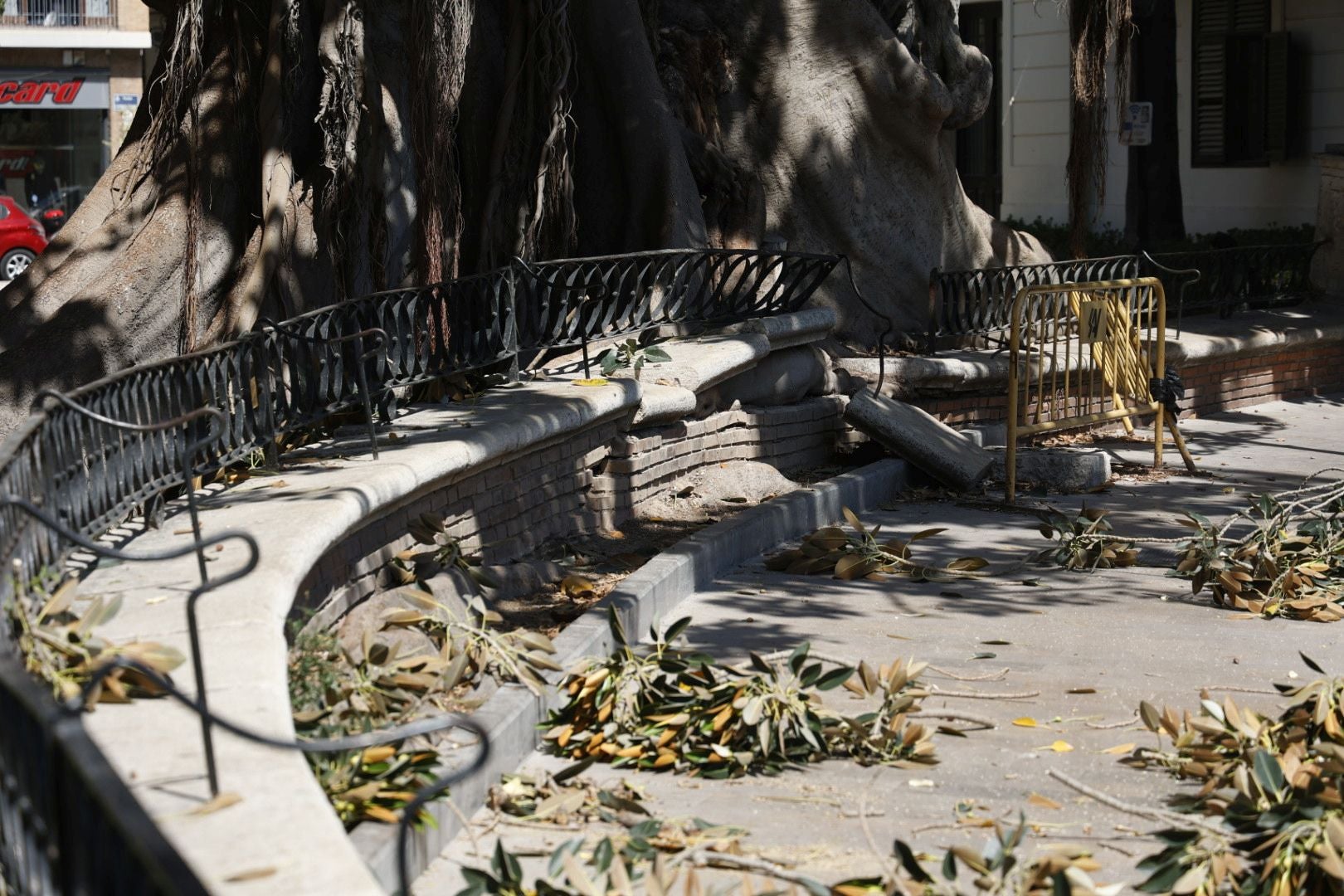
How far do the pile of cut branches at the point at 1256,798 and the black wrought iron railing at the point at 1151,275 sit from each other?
7373 mm

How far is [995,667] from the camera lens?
6309 mm

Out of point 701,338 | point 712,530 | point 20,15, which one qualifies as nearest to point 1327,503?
point 712,530

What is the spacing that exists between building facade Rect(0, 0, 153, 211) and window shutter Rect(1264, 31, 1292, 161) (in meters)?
26.1

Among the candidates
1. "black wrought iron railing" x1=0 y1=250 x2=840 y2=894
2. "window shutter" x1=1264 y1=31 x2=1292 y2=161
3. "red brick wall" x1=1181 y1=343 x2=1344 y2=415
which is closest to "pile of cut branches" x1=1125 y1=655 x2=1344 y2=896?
"black wrought iron railing" x1=0 y1=250 x2=840 y2=894

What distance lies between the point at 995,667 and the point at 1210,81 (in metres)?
16.2

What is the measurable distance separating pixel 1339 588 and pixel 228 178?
6.40m

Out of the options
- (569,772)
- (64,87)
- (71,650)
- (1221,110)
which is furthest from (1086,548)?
(64,87)

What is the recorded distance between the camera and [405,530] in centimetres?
655

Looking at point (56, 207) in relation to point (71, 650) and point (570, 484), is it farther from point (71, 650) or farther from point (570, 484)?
point (71, 650)

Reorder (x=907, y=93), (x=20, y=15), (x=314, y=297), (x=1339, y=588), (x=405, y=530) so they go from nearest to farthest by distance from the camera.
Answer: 1. (x=405, y=530)
2. (x=1339, y=588)
3. (x=314, y=297)
4. (x=907, y=93)
5. (x=20, y=15)

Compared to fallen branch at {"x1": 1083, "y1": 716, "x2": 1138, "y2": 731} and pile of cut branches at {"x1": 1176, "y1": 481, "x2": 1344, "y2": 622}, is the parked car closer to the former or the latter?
pile of cut branches at {"x1": 1176, "y1": 481, "x2": 1344, "y2": 622}

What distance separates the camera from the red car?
91.8 ft

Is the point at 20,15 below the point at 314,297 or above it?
above

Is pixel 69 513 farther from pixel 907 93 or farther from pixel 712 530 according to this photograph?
pixel 907 93
